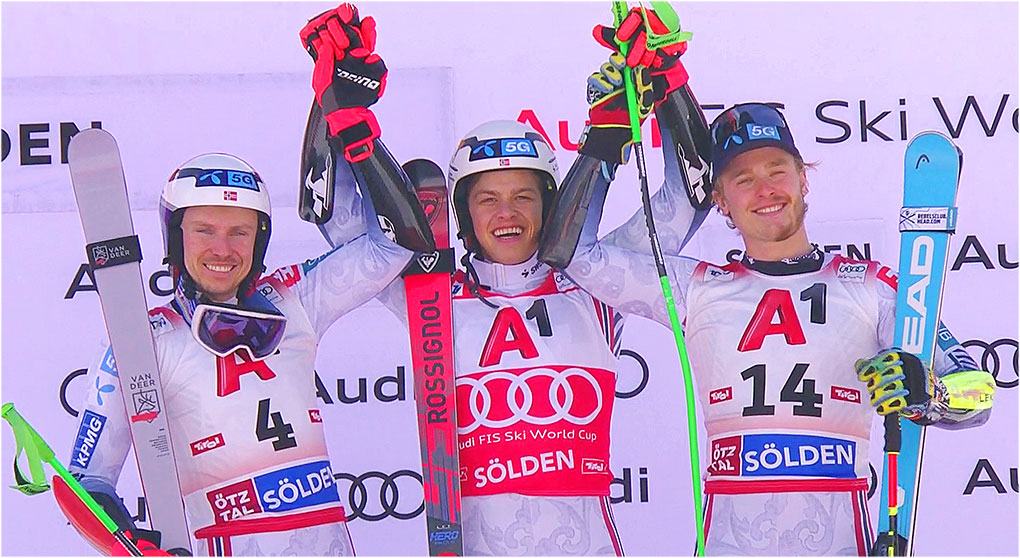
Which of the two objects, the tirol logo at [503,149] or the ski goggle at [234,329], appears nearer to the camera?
the ski goggle at [234,329]

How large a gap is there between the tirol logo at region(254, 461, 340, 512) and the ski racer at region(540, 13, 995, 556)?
2.88 feet

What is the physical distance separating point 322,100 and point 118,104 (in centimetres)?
129

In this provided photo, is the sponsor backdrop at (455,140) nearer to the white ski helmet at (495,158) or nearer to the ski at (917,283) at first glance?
the white ski helmet at (495,158)

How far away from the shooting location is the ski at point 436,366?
→ 3588 mm

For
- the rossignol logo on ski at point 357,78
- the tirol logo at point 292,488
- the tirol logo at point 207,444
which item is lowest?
the tirol logo at point 292,488

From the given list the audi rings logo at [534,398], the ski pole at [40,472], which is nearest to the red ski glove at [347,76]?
the audi rings logo at [534,398]

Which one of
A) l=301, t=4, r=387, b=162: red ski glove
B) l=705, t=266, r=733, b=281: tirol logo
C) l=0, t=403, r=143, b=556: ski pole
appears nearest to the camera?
l=0, t=403, r=143, b=556: ski pole

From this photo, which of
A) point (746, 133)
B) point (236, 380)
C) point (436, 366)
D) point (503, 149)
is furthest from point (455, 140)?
point (236, 380)

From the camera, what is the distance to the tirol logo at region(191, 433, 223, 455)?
3559 millimetres

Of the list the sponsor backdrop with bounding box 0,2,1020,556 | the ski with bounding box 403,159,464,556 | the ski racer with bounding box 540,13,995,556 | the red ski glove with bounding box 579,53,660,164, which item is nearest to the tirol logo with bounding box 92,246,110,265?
the ski with bounding box 403,159,464,556

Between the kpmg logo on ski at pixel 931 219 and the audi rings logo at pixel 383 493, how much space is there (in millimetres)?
1865

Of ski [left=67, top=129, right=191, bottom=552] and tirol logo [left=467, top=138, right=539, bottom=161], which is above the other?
tirol logo [left=467, top=138, right=539, bottom=161]

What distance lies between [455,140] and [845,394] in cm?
165

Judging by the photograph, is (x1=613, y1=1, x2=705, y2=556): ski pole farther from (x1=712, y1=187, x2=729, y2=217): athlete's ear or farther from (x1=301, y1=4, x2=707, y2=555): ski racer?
(x1=712, y1=187, x2=729, y2=217): athlete's ear
